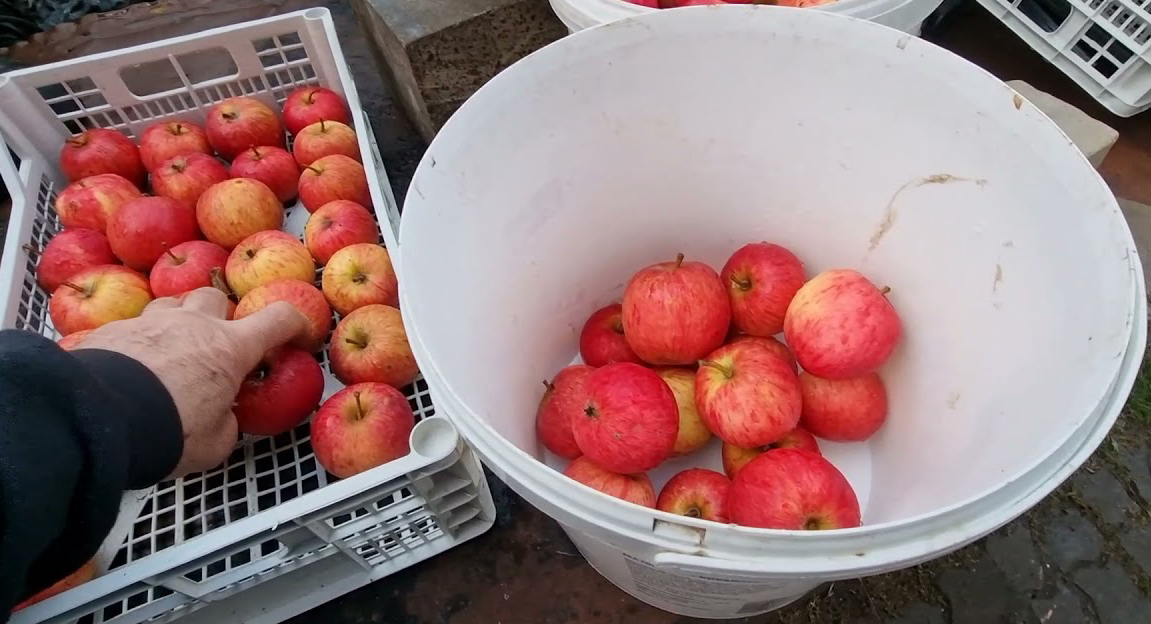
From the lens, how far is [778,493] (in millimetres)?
841

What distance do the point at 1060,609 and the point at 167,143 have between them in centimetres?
202

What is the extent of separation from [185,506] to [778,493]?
1064mm

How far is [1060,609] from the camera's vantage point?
1282 mm

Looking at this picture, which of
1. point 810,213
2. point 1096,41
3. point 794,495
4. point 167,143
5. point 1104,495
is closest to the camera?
point 794,495

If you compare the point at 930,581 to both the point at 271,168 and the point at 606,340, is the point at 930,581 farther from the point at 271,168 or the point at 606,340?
the point at 271,168

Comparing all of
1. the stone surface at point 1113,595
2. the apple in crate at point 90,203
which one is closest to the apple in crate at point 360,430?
the apple in crate at point 90,203

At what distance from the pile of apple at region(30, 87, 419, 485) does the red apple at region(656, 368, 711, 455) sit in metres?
0.44

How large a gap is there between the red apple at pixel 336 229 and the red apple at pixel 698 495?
77 centimetres

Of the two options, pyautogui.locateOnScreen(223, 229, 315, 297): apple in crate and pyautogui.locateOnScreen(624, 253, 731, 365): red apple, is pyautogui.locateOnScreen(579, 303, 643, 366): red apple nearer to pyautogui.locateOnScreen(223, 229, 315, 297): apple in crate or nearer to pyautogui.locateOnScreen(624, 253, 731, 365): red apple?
pyautogui.locateOnScreen(624, 253, 731, 365): red apple

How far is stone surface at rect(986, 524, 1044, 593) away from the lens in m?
1.31

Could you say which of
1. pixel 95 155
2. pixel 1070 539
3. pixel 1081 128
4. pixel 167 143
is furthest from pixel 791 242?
pixel 95 155

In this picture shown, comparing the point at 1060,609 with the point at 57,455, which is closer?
the point at 57,455

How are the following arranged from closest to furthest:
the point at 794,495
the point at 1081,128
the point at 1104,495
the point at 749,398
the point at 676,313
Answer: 1. the point at 794,495
2. the point at 749,398
3. the point at 676,313
4. the point at 1104,495
5. the point at 1081,128

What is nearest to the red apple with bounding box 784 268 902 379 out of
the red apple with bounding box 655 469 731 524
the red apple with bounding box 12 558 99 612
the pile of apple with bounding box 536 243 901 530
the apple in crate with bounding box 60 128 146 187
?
the pile of apple with bounding box 536 243 901 530
